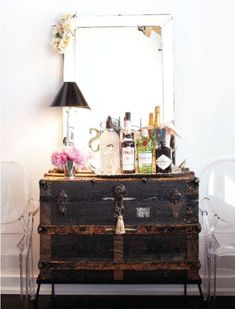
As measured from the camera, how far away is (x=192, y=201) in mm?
2184

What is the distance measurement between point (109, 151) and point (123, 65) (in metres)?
0.64

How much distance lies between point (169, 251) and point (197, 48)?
4.53 ft

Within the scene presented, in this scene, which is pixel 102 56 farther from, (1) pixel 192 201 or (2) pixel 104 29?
(1) pixel 192 201

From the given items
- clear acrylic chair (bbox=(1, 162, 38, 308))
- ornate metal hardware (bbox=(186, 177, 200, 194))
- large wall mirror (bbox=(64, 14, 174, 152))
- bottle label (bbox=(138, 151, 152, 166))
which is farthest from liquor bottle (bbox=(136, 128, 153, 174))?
clear acrylic chair (bbox=(1, 162, 38, 308))

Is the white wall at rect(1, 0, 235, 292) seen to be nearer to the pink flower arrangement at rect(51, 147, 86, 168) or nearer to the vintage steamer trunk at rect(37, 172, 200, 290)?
the pink flower arrangement at rect(51, 147, 86, 168)

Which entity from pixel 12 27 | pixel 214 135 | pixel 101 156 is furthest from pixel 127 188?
pixel 12 27

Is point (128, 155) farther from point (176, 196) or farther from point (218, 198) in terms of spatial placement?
point (218, 198)

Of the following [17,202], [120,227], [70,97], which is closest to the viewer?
[120,227]

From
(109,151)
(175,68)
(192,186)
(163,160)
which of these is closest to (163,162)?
(163,160)

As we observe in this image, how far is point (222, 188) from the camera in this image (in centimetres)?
274

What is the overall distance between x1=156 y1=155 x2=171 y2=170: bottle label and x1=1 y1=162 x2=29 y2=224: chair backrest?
986 millimetres

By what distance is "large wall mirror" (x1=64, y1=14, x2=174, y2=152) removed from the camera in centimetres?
269

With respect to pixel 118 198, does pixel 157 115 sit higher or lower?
higher

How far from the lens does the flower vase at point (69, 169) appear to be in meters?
2.30
